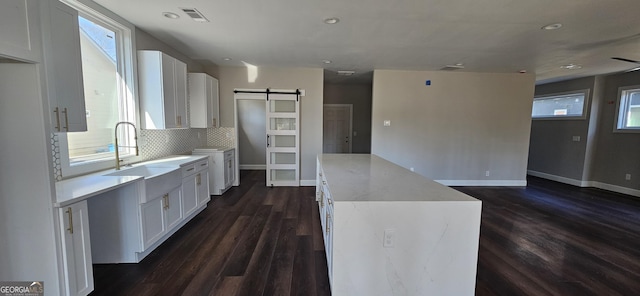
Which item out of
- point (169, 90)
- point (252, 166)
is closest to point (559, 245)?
point (169, 90)

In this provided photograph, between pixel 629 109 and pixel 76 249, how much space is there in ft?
28.9

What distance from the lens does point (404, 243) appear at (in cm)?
168

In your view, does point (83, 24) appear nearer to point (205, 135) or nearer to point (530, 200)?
point (205, 135)

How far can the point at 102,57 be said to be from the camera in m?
2.73

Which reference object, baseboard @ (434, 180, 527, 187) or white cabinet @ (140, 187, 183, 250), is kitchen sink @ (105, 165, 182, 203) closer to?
white cabinet @ (140, 187, 183, 250)

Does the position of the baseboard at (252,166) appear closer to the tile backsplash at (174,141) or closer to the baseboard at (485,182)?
the tile backsplash at (174,141)

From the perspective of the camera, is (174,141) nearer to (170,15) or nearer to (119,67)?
(119,67)

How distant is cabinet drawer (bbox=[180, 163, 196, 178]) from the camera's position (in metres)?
3.11

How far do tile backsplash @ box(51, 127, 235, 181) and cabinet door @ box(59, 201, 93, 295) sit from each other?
2.36 feet

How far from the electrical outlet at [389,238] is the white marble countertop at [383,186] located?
0.71 feet

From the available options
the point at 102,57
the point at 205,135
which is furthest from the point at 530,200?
the point at 102,57

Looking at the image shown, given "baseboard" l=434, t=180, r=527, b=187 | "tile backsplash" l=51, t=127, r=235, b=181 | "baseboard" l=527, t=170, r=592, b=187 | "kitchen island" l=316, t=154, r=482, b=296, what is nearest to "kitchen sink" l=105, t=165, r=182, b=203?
"tile backsplash" l=51, t=127, r=235, b=181

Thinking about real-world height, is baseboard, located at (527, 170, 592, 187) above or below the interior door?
below

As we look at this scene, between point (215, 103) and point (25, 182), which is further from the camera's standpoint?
point (215, 103)
